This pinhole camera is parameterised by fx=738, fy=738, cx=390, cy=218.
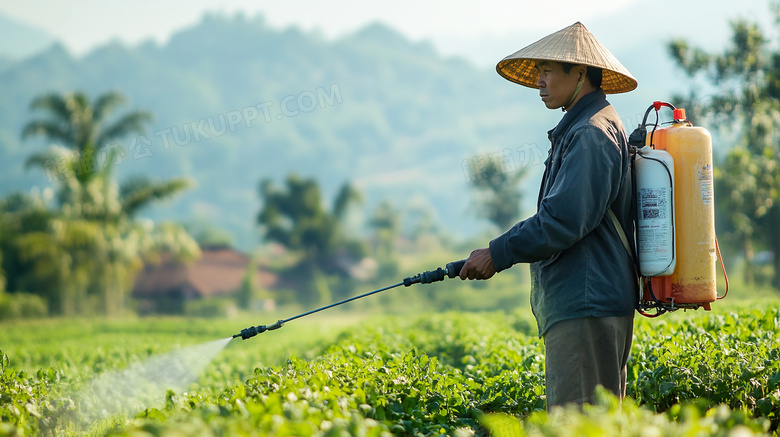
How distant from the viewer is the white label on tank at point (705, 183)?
13.0 feet

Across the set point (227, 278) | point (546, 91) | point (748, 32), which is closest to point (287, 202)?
point (227, 278)

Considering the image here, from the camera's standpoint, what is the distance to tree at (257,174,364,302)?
6319 centimetres

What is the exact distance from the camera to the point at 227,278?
231 feet

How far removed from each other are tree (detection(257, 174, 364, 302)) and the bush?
2762cm

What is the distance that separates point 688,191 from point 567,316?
3.15ft

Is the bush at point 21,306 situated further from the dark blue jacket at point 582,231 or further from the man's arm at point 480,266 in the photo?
the dark blue jacket at point 582,231

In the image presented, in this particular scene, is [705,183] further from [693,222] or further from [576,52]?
[576,52]

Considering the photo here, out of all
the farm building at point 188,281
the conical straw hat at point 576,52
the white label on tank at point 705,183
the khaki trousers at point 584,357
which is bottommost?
the farm building at point 188,281

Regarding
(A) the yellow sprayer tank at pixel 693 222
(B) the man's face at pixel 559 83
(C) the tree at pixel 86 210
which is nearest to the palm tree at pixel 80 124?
(C) the tree at pixel 86 210

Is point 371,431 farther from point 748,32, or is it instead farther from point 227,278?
point 227,278

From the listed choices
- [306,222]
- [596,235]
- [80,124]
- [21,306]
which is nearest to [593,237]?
[596,235]

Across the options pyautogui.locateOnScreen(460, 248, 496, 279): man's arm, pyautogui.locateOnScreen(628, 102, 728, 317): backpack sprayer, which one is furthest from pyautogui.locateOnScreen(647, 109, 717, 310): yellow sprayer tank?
pyautogui.locateOnScreen(460, 248, 496, 279): man's arm

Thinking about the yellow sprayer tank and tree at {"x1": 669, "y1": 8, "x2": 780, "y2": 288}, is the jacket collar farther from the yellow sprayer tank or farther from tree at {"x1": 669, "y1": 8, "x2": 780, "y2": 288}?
tree at {"x1": 669, "y1": 8, "x2": 780, "y2": 288}

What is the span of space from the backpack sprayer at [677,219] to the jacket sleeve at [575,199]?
0.24m
